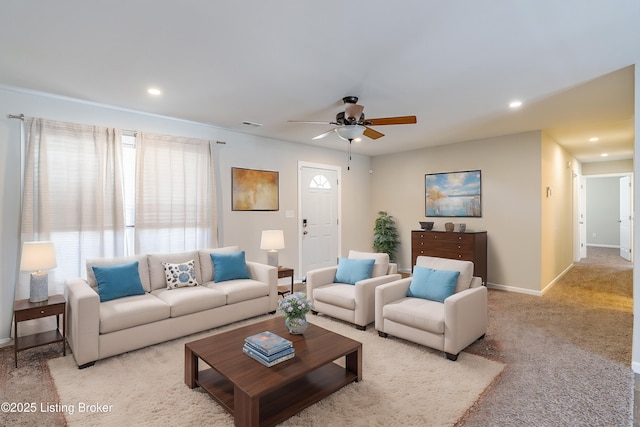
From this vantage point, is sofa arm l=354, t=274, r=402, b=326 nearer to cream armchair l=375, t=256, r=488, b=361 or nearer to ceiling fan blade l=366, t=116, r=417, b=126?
cream armchair l=375, t=256, r=488, b=361

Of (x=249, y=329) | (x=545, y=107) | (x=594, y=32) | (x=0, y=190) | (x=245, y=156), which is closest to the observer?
(x=594, y=32)

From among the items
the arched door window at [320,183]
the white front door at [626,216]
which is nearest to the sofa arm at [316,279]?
the arched door window at [320,183]

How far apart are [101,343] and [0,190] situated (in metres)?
1.94

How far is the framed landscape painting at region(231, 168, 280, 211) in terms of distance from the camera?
522 cm

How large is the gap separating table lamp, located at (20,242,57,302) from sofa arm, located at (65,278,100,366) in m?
0.36

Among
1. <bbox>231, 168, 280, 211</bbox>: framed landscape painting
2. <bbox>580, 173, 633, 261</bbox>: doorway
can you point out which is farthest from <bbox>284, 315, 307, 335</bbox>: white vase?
<bbox>580, 173, 633, 261</bbox>: doorway

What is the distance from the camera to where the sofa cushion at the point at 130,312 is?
303 centimetres

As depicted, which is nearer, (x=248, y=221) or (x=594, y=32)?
(x=594, y=32)

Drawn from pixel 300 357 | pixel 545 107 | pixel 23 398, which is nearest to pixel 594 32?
pixel 545 107

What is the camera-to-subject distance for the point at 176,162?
4.54 metres

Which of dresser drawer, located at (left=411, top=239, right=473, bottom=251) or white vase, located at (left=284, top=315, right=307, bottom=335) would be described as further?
dresser drawer, located at (left=411, top=239, right=473, bottom=251)

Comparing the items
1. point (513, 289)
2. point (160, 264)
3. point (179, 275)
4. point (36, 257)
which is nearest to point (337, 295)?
point (179, 275)

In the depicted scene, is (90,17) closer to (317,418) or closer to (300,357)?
(300,357)

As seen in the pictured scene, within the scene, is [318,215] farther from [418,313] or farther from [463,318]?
[463,318]
